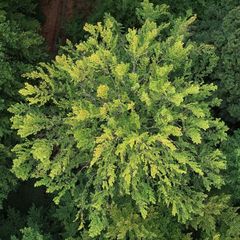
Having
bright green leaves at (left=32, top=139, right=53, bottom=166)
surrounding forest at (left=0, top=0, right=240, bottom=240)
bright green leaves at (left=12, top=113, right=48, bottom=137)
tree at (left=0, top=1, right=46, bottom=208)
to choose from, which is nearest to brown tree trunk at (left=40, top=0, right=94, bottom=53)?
surrounding forest at (left=0, top=0, right=240, bottom=240)

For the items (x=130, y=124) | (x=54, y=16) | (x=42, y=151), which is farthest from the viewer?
(x=54, y=16)

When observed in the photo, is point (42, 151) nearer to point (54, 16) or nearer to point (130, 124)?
point (130, 124)

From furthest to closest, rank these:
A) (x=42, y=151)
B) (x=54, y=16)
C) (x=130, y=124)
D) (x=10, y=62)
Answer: (x=54, y=16) → (x=10, y=62) → (x=42, y=151) → (x=130, y=124)

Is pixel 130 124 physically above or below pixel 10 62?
below

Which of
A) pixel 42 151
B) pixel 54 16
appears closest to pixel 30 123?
pixel 42 151

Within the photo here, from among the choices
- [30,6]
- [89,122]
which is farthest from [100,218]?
[30,6]

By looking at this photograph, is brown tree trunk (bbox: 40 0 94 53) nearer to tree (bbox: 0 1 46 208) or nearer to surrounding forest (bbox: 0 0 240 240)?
surrounding forest (bbox: 0 0 240 240)

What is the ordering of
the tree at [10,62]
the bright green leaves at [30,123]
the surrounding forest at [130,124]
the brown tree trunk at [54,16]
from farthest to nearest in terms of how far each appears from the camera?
1. the brown tree trunk at [54,16]
2. the tree at [10,62]
3. the bright green leaves at [30,123]
4. the surrounding forest at [130,124]

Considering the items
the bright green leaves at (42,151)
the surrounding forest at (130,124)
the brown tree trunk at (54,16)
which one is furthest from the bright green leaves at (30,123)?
the brown tree trunk at (54,16)

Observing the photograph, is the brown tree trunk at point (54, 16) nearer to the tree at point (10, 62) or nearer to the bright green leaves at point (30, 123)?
the tree at point (10, 62)
